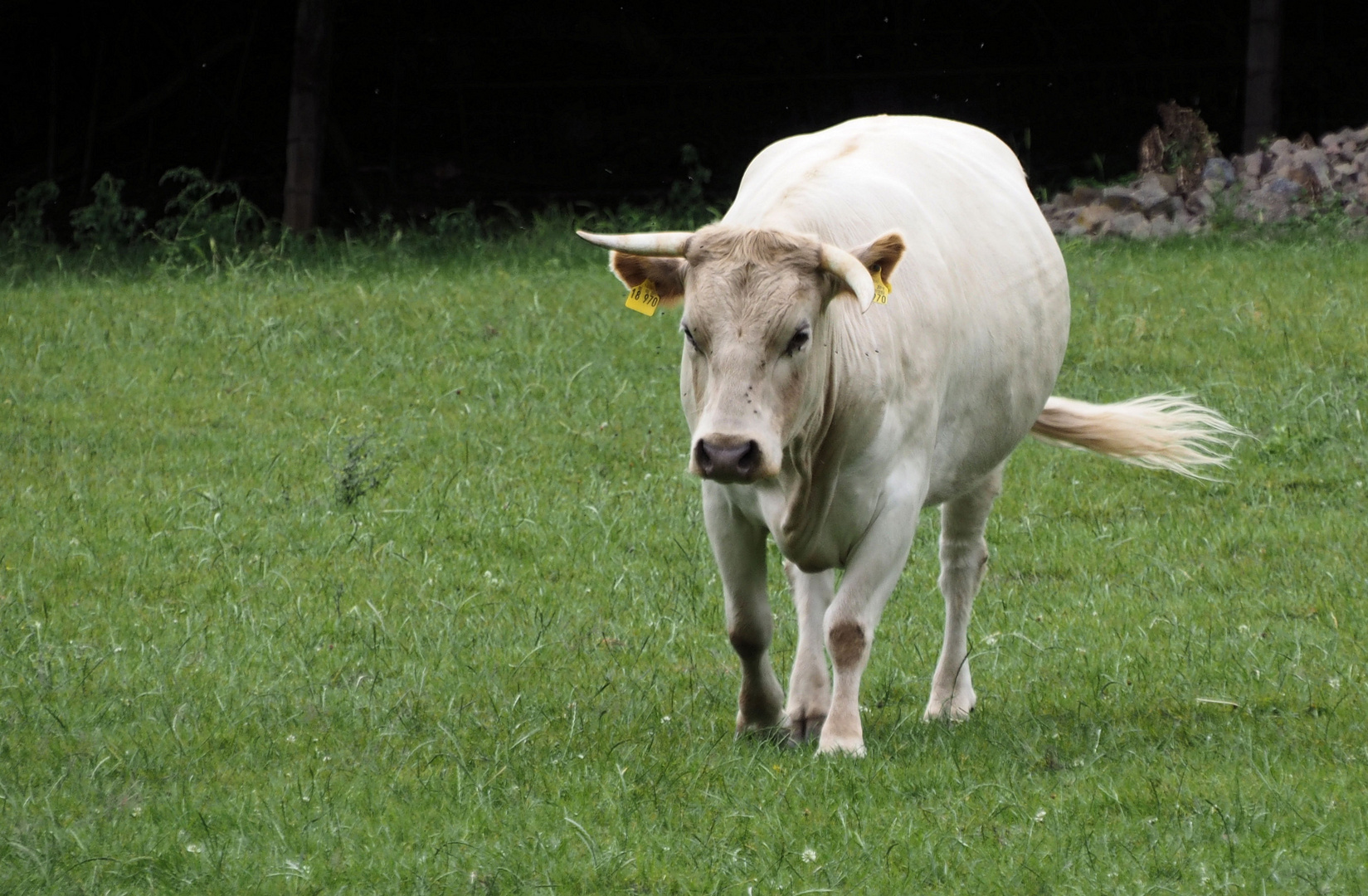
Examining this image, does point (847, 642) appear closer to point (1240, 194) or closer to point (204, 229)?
point (204, 229)

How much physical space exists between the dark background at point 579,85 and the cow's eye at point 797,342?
11971mm

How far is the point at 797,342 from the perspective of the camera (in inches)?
164

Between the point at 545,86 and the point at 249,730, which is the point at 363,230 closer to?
the point at 545,86

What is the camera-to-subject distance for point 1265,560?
6520 millimetres

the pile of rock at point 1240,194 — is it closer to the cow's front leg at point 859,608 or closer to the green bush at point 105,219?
the green bush at point 105,219

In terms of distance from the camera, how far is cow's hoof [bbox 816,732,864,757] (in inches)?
174

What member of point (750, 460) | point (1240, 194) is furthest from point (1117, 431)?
point (1240, 194)

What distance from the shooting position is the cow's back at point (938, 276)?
15.1 feet

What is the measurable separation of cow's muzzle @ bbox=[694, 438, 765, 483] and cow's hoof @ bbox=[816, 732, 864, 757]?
0.89 m

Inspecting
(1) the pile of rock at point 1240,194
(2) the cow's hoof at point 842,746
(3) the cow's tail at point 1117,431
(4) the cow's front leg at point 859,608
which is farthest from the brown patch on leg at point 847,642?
(1) the pile of rock at point 1240,194

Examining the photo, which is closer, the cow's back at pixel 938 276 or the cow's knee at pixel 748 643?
the cow's back at pixel 938 276

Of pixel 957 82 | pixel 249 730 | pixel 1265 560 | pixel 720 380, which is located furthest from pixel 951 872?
pixel 957 82

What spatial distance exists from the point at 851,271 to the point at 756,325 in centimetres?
25

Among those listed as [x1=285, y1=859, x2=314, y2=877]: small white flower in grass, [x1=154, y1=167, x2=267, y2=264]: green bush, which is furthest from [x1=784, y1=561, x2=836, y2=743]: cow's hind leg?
[x1=154, y1=167, x2=267, y2=264]: green bush
